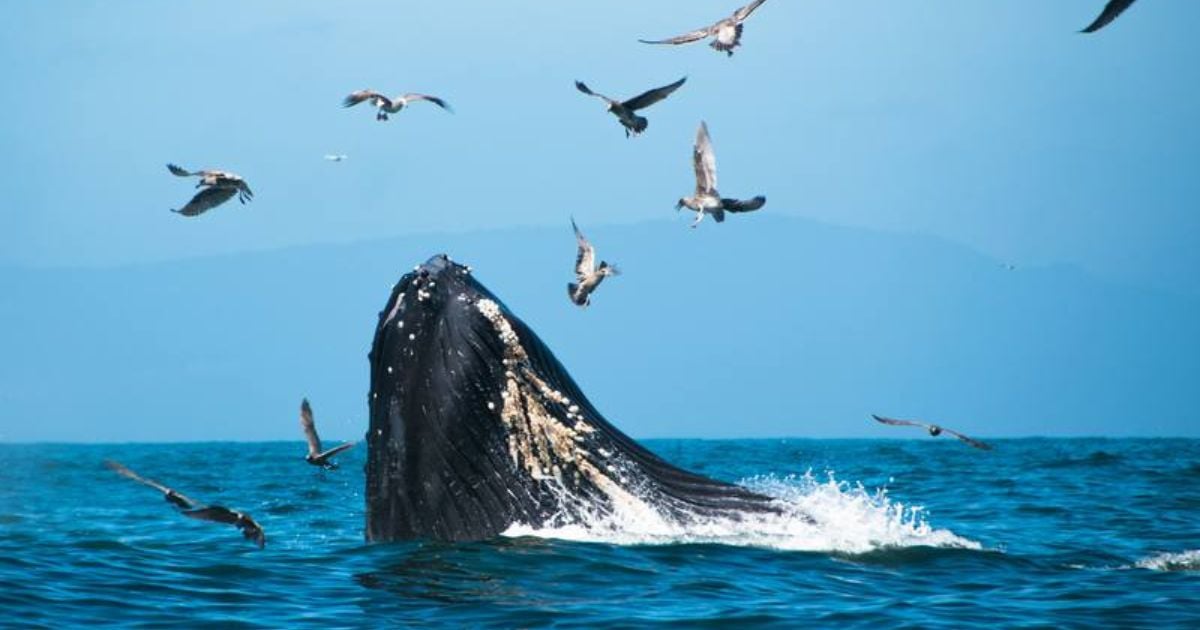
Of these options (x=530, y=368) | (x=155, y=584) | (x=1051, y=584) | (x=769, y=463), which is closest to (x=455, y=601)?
(x=530, y=368)

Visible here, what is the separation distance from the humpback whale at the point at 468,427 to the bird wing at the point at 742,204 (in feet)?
13.9

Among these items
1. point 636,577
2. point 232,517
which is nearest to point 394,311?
point 232,517

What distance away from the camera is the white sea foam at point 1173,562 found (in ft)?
41.7

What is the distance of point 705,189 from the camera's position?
52.7 ft

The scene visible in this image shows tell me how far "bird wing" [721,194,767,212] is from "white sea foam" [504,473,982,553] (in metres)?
2.44

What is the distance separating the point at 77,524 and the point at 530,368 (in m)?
9.62

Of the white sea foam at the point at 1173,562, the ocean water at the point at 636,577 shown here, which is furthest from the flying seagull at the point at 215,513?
the white sea foam at the point at 1173,562

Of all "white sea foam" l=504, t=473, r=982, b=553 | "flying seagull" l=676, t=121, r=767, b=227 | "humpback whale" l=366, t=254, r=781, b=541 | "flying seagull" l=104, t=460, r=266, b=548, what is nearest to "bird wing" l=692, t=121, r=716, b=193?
"flying seagull" l=676, t=121, r=767, b=227

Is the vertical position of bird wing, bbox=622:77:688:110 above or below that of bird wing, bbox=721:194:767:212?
above

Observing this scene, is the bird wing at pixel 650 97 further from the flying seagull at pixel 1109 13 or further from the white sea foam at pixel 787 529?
the flying seagull at pixel 1109 13

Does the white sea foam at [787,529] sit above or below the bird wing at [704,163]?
below

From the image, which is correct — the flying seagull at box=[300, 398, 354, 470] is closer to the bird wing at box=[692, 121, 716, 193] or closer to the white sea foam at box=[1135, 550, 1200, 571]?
the bird wing at box=[692, 121, 716, 193]

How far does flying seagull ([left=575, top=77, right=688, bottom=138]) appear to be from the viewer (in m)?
15.7

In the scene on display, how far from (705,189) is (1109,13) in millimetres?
6152
